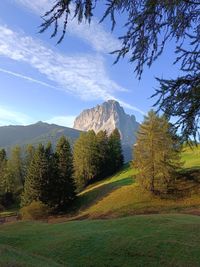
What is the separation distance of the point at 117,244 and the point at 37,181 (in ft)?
130

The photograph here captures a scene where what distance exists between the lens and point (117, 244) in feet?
75.0

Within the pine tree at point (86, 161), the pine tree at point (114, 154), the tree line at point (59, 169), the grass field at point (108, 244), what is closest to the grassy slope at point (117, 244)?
the grass field at point (108, 244)

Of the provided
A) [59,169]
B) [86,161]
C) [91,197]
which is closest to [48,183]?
[59,169]

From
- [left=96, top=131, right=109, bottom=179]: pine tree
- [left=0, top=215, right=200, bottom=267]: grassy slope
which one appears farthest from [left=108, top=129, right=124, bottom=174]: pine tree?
[left=0, top=215, right=200, bottom=267]: grassy slope

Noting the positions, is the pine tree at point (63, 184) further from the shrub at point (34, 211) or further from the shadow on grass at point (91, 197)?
the shrub at point (34, 211)

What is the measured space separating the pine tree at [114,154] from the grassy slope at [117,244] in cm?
5929

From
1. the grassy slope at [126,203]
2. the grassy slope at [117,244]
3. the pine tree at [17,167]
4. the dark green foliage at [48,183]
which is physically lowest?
the grassy slope at [117,244]

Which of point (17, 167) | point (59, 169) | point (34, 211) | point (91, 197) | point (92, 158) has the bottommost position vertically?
point (34, 211)

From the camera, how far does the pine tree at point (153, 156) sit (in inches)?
1955

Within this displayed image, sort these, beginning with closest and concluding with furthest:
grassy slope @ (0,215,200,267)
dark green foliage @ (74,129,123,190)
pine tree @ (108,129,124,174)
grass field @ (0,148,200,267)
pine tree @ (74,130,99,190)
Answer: grass field @ (0,148,200,267), grassy slope @ (0,215,200,267), pine tree @ (74,130,99,190), dark green foliage @ (74,129,123,190), pine tree @ (108,129,124,174)

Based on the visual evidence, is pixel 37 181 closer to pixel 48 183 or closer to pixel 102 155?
pixel 48 183

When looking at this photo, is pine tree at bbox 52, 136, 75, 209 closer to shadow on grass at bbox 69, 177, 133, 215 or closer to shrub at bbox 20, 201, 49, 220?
shadow on grass at bbox 69, 177, 133, 215

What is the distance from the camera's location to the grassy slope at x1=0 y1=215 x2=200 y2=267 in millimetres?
20438

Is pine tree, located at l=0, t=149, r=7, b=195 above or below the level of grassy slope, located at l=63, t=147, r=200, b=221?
above
